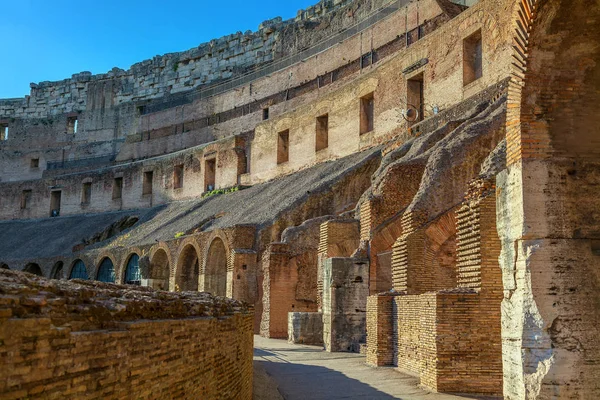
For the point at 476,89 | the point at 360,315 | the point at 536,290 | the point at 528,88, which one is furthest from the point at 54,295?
the point at 476,89

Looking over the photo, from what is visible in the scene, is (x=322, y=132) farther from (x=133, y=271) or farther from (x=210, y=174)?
(x=133, y=271)

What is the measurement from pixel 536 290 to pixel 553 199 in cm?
78

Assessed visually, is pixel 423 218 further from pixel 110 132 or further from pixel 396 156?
pixel 110 132

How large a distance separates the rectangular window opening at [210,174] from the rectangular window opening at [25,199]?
571 inches

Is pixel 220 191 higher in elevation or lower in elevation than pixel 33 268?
higher

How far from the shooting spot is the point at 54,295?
4.02 metres

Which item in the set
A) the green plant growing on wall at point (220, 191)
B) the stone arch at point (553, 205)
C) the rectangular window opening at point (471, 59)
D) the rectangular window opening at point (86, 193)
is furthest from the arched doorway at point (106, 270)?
the stone arch at point (553, 205)

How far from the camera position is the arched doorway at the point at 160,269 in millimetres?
27844

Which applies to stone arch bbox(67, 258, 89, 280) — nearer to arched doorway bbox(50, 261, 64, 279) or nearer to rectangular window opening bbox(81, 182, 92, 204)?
arched doorway bbox(50, 261, 64, 279)

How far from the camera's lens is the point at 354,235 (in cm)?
1650

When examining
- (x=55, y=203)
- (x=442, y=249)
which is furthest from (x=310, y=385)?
(x=55, y=203)

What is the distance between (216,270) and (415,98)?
925 cm

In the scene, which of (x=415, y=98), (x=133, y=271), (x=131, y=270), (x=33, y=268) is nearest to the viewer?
(x=415, y=98)

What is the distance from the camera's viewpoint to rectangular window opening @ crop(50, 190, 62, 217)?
4350cm
